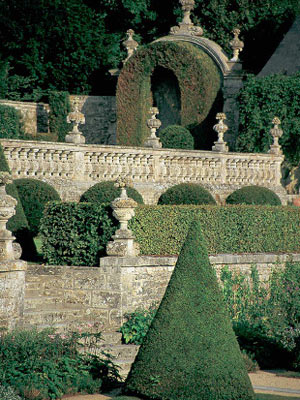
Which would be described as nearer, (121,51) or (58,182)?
(58,182)

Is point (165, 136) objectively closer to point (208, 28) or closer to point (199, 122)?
point (199, 122)

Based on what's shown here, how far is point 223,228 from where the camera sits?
15609mm

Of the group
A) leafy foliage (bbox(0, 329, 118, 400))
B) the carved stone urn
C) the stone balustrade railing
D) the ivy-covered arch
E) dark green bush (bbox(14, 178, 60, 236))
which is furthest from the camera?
the ivy-covered arch

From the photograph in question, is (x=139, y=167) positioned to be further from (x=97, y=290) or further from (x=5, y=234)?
(x=5, y=234)

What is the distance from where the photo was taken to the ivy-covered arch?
29.9m

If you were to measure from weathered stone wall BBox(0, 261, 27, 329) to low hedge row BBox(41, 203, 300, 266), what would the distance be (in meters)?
2.29

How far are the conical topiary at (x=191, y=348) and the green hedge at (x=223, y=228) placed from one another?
374cm

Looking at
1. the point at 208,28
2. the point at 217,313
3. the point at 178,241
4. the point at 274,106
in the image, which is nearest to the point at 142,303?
the point at 178,241

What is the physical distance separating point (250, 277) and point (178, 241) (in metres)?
1.68

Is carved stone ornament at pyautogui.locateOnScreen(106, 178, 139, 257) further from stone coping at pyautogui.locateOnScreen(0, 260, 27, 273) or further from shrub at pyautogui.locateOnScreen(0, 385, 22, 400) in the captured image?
shrub at pyautogui.locateOnScreen(0, 385, 22, 400)

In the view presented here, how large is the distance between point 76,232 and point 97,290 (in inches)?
45.8

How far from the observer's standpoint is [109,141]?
107 ft

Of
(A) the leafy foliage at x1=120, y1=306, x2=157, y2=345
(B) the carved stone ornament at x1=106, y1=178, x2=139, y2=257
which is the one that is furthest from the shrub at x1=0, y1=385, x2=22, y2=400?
(B) the carved stone ornament at x1=106, y1=178, x2=139, y2=257

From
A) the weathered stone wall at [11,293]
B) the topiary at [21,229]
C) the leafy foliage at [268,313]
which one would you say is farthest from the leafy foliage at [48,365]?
the topiary at [21,229]
